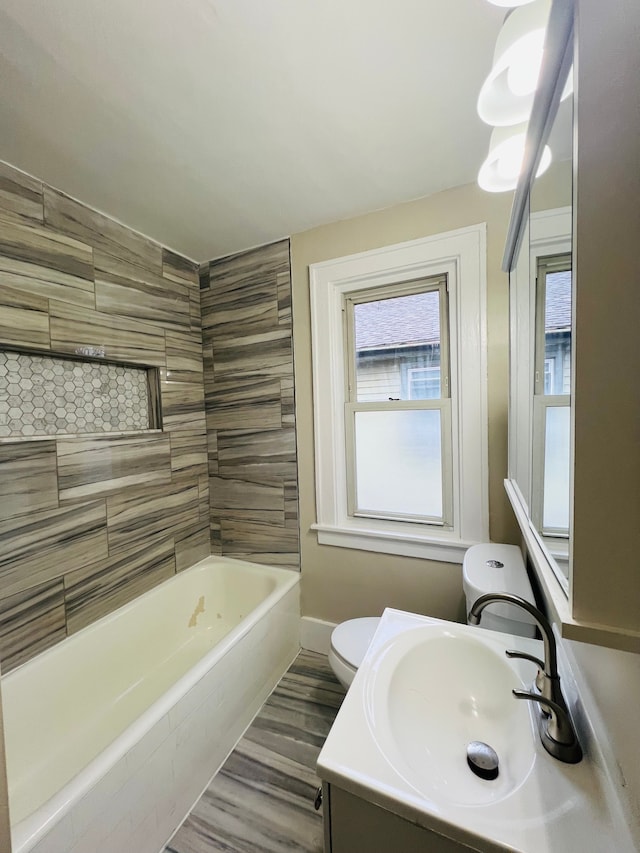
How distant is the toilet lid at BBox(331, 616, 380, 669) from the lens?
1.40 meters

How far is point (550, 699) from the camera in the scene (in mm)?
662

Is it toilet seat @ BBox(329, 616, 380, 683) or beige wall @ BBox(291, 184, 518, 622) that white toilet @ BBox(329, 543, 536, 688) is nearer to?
toilet seat @ BBox(329, 616, 380, 683)

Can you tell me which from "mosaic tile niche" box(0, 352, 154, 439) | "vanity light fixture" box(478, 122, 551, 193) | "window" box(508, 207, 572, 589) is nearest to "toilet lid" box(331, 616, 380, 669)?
"window" box(508, 207, 572, 589)

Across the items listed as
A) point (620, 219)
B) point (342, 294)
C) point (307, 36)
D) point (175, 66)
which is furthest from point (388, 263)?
point (620, 219)

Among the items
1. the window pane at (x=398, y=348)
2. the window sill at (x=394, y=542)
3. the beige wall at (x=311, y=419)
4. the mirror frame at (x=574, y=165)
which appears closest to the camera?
the mirror frame at (x=574, y=165)

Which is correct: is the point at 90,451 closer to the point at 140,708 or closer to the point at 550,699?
the point at 140,708

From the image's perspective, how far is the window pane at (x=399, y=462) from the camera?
1.82 m

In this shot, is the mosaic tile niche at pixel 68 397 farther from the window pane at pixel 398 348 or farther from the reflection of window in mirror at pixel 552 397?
the reflection of window in mirror at pixel 552 397

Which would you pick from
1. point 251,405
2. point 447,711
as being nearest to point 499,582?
point 447,711

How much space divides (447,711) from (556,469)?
67 cm

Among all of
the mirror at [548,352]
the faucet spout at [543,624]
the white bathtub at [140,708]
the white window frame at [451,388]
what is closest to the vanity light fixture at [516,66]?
the mirror at [548,352]

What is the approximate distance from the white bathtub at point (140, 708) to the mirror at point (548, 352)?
4.32ft

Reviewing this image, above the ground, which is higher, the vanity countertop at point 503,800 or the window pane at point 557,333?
the window pane at point 557,333

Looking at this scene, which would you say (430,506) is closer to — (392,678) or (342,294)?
(392,678)
